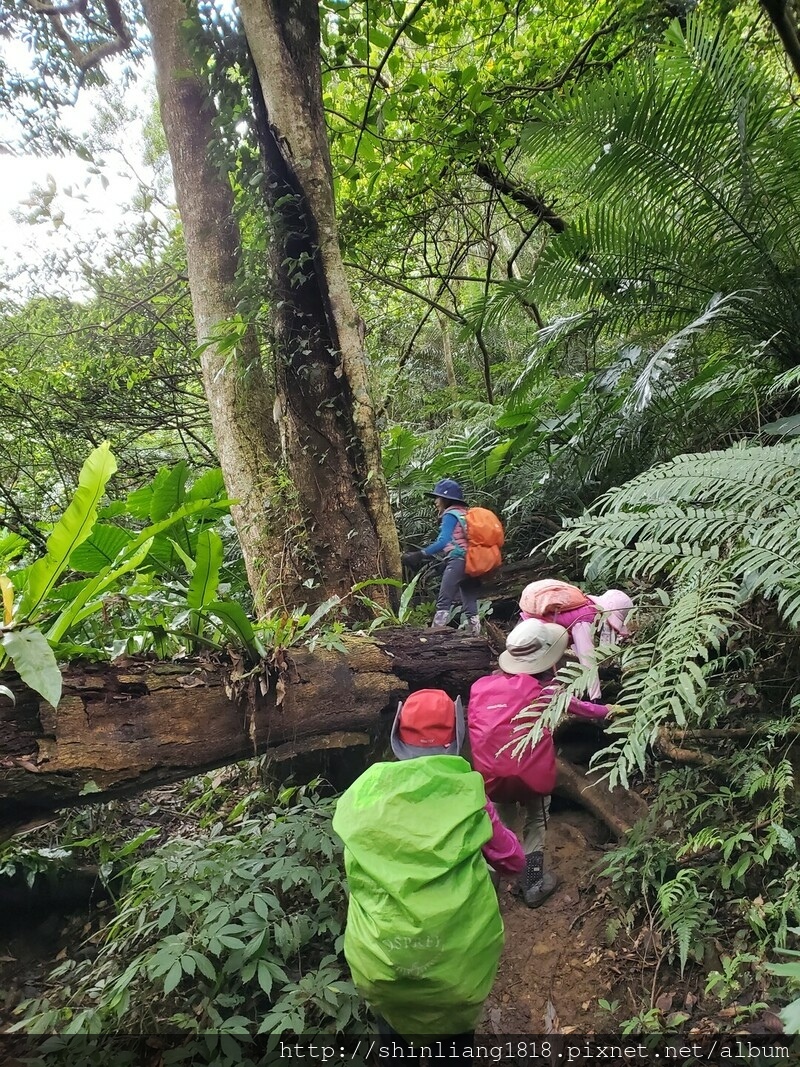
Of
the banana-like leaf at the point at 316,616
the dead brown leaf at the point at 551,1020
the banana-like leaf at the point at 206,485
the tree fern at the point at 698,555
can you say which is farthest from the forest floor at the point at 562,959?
the banana-like leaf at the point at 206,485

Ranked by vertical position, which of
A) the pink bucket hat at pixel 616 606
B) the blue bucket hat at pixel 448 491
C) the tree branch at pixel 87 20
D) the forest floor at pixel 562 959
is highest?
the tree branch at pixel 87 20

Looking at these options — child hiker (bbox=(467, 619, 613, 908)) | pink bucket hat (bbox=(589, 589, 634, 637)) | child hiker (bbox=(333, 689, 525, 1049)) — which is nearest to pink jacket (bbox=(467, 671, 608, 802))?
child hiker (bbox=(467, 619, 613, 908))

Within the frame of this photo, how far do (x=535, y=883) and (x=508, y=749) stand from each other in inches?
24.7

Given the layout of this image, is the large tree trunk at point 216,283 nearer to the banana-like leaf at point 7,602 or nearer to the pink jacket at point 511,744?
the pink jacket at point 511,744

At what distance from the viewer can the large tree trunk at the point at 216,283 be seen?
12.2ft

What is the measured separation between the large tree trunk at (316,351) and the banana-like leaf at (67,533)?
62.7 inches

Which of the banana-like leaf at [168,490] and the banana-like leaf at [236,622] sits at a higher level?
the banana-like leaf at [168,490]

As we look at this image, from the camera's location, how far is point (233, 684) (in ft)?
7.58

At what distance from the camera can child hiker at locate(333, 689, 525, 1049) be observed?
1602 mm

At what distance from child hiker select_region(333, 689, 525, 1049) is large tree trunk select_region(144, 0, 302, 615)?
6.90 ft

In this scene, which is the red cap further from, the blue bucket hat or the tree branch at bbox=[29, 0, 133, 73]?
the tree branch at bbox=[29, 0, 133, 73]

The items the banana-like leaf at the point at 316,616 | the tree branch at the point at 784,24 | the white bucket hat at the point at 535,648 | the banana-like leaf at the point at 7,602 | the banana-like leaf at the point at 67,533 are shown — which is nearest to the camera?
the banana-like leaf at the point at 7,602

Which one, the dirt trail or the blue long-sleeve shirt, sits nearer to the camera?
the dirt trail

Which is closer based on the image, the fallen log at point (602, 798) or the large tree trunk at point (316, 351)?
the fallen log at point (602, 798)
